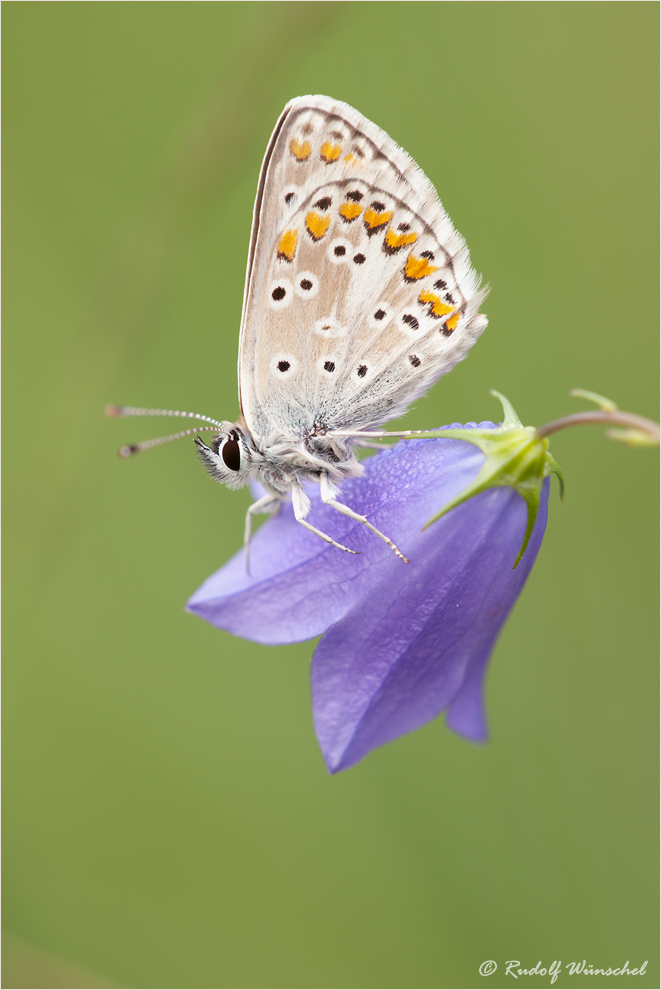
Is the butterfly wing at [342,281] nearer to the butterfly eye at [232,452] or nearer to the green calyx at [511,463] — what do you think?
the butterfly eye at [232,452]

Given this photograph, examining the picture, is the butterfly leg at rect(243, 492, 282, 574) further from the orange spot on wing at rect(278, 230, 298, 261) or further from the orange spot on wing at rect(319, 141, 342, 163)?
the orange spot on wing at rect(319, 141, 342, 163)

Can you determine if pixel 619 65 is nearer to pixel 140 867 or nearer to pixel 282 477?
pixel 282 477

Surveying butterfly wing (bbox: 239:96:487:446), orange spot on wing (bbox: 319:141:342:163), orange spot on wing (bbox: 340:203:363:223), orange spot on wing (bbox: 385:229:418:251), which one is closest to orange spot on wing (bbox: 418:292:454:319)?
butterfly wing (bbox: 239:96:487:446)

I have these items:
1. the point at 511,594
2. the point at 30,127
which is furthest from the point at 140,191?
the point at 511,594

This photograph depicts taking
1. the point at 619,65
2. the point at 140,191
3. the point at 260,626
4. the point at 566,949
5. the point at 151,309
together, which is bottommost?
the point at 566,949

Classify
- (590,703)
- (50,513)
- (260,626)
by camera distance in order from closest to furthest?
1. (260,626)
2. (50,513)
3. (590,703)
